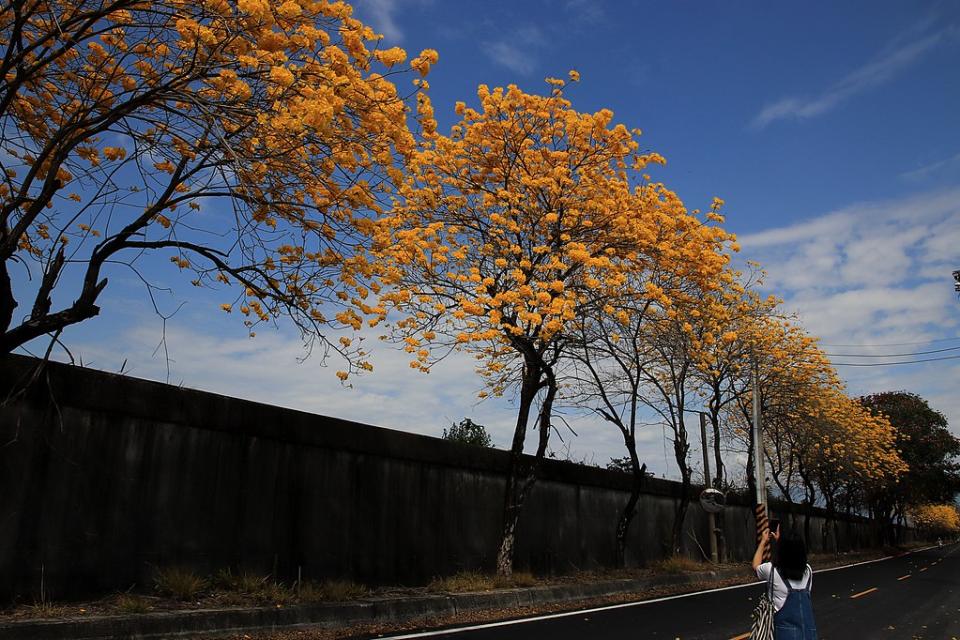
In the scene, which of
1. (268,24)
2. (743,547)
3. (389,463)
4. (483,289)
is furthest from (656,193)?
(743,547)

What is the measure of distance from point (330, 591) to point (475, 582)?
137 inches

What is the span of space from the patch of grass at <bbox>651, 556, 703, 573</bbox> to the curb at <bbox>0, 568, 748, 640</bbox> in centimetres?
585

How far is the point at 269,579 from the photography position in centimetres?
1005

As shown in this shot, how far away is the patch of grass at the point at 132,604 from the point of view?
7488 mm

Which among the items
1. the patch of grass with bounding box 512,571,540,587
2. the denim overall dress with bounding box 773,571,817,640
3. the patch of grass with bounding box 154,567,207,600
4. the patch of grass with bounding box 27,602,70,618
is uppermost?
the denim overall dress with bounding box 773,571,817,640

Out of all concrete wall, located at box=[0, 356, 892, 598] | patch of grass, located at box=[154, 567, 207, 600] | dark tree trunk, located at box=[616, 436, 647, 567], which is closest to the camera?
concrete wall, located at box=[0, 356, 892, 598]

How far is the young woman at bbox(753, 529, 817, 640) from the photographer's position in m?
4.88

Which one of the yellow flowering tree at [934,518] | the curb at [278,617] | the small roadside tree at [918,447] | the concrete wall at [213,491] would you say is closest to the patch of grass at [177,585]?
the concrete wall at [213,491]

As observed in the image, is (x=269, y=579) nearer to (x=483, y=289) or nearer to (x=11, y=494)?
(x=11, y=494)

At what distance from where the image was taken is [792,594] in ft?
16.1

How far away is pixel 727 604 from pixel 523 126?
411 inches

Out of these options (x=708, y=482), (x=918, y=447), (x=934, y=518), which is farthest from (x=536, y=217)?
(x=934, y=518)

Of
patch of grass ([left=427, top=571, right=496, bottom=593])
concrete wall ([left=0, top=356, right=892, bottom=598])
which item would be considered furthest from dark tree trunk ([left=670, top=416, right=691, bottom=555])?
patch of grass ([left=427, top=571, right=496, bottom=593])

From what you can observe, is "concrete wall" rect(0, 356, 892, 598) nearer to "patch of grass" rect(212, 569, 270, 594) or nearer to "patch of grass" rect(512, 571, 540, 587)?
"patch of grass" rect(212, 569, 270, 594)
